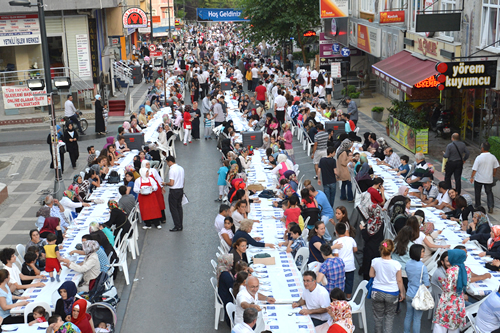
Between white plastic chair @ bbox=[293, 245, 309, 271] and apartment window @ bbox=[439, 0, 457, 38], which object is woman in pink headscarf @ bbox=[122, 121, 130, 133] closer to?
apartment window @ bbox=[439, 0, 457, 38]

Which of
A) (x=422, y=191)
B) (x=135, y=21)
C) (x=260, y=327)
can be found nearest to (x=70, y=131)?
(x=422, y=191)

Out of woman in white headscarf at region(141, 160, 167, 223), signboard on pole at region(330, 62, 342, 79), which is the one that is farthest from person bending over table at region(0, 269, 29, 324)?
signboard on pole at region(330, 62, 342, 79)

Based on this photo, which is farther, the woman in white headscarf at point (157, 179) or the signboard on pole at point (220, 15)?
the signboard on pole at point (220, 15)

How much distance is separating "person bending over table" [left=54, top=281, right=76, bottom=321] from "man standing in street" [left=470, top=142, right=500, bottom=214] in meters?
10.1

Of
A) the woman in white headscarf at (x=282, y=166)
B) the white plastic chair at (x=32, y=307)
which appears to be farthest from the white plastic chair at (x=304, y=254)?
the woman in white headscarf at (x=282, y=166)

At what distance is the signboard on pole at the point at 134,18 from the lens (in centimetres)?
3688

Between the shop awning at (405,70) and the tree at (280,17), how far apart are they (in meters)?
15.2

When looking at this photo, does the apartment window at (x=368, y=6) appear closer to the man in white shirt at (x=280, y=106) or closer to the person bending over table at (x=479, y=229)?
the man in white shirt at (x=280, y=106)

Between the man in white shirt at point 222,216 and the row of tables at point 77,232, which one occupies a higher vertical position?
the man in white shirt at point 222,216

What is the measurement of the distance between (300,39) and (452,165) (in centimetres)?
2745

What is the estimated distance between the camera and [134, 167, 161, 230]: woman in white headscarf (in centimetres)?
1455

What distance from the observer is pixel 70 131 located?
69.5ft

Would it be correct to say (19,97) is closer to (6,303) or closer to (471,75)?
(471,75)

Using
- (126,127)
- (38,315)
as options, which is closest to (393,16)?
(126,127)
